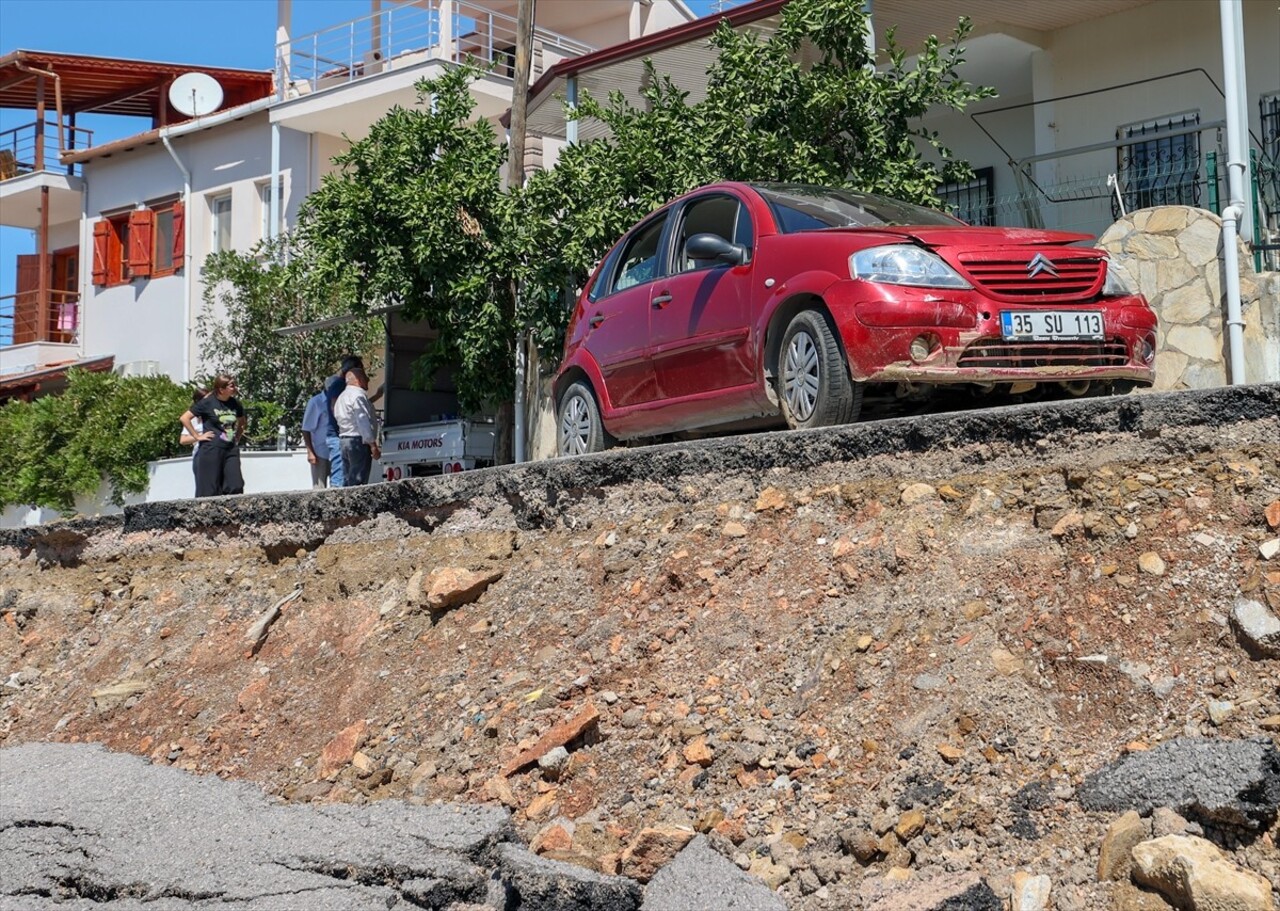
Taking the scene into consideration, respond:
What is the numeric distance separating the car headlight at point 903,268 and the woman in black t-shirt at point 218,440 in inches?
280

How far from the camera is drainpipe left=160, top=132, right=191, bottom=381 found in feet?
79.7

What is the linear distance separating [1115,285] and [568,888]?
4513 mm

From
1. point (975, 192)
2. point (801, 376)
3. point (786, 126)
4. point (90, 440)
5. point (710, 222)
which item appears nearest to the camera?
point (801, 376)

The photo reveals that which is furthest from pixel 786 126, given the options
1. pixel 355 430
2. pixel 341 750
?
pixel 341 750

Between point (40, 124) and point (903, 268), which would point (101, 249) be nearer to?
point (40, 124)

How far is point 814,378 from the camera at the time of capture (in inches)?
291

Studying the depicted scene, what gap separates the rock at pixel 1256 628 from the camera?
4617mm

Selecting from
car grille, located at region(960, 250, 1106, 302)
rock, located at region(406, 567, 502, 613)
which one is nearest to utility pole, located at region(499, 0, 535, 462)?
rock, located at region(406, 567, 502, 613)

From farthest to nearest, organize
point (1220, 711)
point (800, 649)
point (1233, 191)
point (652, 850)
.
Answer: point (1233, 191)
point (800, 649)
point (652, 850)
point (1220, 711)

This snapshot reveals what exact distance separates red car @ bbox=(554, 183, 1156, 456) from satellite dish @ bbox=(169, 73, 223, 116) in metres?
19.3

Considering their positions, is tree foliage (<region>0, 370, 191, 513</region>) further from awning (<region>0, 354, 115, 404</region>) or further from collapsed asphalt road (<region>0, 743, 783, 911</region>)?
collapsed asphalt road (<region>0, 743, 783, 911</region>)

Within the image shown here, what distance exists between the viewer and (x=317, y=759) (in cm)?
652

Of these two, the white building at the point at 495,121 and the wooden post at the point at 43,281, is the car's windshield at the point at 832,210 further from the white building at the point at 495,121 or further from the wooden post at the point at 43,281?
the wooden post at the point at 43,281

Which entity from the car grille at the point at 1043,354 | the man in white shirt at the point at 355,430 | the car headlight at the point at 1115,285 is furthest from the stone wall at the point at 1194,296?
the man in white shirt at the point at 355,430
